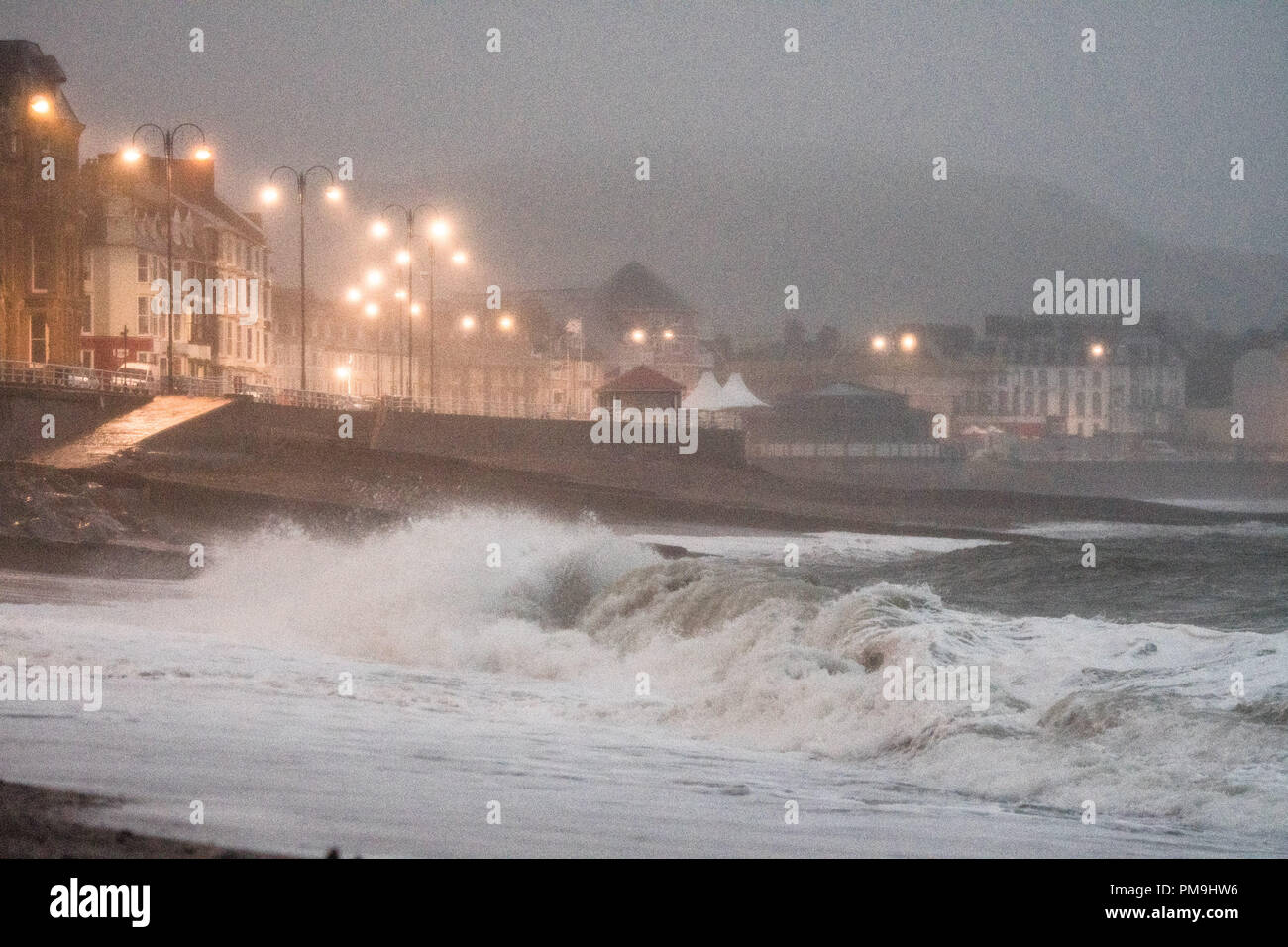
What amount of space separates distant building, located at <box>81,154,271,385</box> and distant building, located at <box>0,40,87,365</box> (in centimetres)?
281

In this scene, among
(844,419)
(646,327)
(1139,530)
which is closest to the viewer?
(1139,530)

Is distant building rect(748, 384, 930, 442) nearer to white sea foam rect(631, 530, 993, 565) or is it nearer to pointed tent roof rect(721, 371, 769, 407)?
pointed tent roof rect(721, 371, 769, 407)

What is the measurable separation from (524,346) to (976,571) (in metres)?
62.6

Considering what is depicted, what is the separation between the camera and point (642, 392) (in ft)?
225

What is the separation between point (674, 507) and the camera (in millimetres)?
54562

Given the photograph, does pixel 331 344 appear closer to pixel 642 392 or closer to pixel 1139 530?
pixel 642 392

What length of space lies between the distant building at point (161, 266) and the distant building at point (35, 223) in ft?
9.22

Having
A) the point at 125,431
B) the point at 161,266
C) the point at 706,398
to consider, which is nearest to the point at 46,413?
the point at 125,431

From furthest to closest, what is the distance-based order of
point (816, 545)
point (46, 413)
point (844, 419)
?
point (844, 419) → point (816, 545) → point (46, 413)

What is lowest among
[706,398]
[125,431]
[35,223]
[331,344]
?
[125,431]

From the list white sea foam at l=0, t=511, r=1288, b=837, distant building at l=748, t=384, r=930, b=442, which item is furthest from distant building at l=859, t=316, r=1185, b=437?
white sea foam at l=0, t=511, r=1288, b=837

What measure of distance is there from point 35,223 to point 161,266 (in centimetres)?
1332
